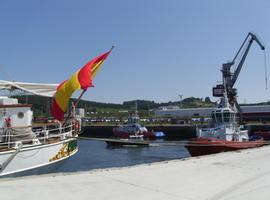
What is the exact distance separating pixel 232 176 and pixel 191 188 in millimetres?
2223

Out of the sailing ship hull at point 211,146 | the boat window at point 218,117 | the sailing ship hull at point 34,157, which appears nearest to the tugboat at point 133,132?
the boat window at point 218,117

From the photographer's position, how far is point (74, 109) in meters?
21.9

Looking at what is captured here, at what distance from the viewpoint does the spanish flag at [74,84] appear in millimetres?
16609

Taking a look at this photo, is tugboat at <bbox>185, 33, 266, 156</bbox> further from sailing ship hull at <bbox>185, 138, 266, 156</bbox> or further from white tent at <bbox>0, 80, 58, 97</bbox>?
white tent at <bbox>0, 80, 58, 97</bbox>

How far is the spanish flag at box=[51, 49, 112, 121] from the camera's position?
54.5 ft

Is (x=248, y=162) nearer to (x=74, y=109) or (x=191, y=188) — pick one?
(x=191, y=188)

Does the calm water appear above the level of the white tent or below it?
below

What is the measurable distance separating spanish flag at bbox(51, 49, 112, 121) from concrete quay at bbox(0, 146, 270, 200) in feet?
17.9

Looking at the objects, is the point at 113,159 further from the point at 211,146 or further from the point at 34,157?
the point at 34,157

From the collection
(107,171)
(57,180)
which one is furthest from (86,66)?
(57,180)

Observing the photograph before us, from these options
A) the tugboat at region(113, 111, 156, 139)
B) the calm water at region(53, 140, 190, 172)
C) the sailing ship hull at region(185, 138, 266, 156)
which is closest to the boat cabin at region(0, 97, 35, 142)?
the calm water at region(53, 140, 190, 172)

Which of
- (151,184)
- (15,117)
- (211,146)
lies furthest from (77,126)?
(151,184)

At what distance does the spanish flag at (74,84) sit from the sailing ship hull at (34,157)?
1469 mm

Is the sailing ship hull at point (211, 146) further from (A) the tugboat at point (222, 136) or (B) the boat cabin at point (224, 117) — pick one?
(B) the boat cabin at point (224, 117)
